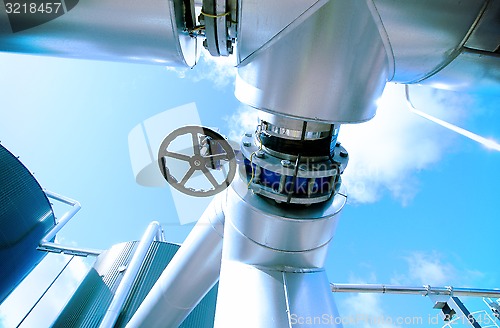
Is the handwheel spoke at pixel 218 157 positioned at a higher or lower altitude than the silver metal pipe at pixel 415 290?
higher

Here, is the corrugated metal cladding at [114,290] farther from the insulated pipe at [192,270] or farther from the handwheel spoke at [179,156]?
the handwheel spoke at [179,156]

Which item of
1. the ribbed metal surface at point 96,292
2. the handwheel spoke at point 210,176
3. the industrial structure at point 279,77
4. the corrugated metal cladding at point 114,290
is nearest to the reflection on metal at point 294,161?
the industrial structure at point 279,77

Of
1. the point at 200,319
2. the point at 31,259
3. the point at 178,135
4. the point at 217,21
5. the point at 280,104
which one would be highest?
the point at 31,259

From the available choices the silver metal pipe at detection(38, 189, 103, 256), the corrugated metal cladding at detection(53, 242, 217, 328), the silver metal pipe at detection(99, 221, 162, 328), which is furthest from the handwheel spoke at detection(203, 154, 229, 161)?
the silver metal pipe at detection(38, 189, 103, 256)

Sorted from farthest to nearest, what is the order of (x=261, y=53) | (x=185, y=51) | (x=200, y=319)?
(x=200, y=319)
(x=185, y=51)
(x=261, y=53)

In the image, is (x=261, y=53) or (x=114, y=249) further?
(x=114, y=249)

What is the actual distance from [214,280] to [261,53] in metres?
1.20

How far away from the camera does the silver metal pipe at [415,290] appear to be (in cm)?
242

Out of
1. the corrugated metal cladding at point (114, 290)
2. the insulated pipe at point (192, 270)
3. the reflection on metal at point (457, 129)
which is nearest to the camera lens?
the reflection on metal at point (457, 129)

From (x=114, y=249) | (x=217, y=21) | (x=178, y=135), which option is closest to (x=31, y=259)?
(x=114, y=249)

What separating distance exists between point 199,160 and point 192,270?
0.64 metres

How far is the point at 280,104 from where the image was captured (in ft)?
2.78

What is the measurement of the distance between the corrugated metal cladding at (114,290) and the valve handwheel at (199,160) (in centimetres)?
386

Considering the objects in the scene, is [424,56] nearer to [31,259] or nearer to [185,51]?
[185,51]
